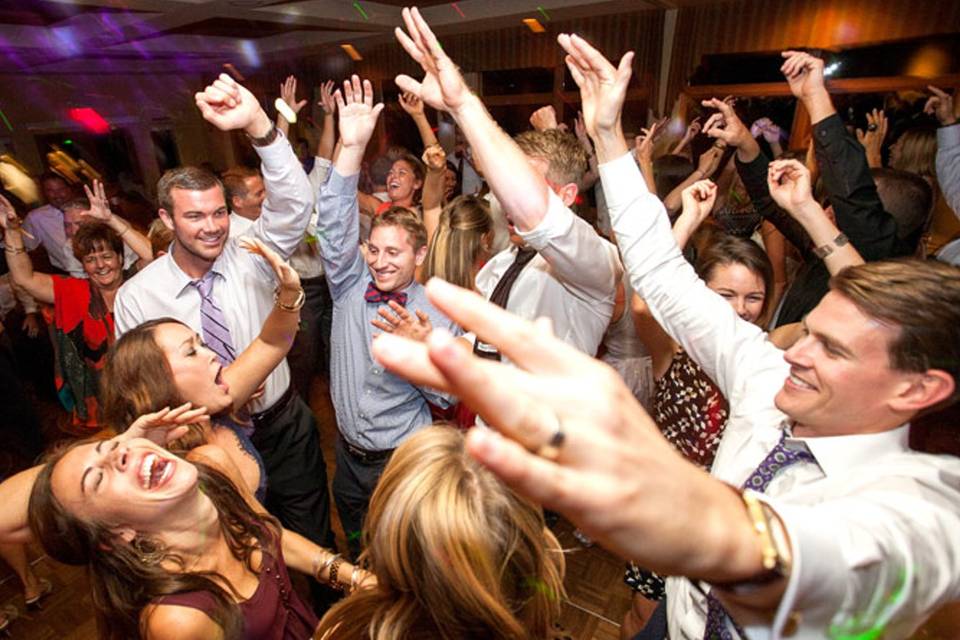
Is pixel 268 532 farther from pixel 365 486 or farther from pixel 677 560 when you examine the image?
pixel 677 560

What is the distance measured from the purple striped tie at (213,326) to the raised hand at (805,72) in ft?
6.79

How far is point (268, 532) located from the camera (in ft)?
4.34

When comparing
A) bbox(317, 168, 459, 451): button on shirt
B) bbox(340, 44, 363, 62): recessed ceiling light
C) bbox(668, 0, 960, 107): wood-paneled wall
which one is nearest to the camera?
bbox(317, 168, 459, 451): button on shirt

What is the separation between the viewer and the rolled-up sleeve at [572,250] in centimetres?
126

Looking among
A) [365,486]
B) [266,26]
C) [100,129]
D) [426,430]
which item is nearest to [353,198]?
[365,486]

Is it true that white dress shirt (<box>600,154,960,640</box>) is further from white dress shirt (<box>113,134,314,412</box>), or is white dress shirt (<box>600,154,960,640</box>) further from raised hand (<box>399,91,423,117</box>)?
raised hand (<box>399,91,423,117</box>)

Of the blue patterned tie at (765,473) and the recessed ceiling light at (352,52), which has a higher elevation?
the recessed ceiling light at (352,52)

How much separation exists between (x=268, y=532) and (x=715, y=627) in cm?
104

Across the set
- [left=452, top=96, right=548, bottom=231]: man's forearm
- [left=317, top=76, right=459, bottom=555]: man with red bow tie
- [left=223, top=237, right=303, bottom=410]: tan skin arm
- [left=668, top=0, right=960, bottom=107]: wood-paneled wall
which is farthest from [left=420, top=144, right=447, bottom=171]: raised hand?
[left=668, top=0, right=960, bottom=107]: wood-paneled wall

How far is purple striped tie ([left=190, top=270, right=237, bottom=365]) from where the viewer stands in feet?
6.40

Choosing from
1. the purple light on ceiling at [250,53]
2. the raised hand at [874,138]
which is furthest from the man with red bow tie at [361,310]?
the purple light on ceiling at [250,53]

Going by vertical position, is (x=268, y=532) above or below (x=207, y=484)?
below

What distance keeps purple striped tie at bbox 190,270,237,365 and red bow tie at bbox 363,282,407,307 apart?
555mm

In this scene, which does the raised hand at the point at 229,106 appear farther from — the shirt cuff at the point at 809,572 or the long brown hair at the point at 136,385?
the shirt cuff at the point at 809,572
